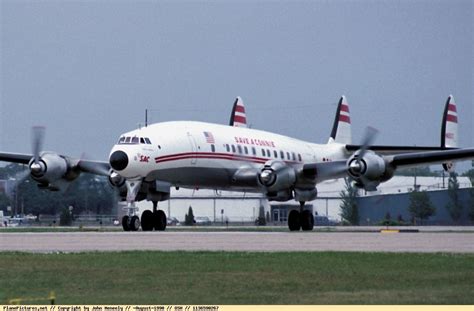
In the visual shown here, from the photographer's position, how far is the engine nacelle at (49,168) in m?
49.5

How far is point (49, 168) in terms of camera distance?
1951 inches

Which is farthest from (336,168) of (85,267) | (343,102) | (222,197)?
(222,197)

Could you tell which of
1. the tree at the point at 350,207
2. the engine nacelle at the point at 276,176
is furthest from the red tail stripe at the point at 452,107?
the engine nacelle at the point at 276,176

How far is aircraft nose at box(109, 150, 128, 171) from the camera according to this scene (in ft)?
151

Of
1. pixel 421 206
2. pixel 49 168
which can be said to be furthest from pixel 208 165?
pixel 421 206

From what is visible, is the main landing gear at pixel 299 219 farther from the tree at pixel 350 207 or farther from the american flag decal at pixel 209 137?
the tree at pixel 350 207

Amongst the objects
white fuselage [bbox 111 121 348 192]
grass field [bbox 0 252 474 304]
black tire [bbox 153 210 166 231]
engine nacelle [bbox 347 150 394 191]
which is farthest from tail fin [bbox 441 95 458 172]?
grass field [bbox 0 252 474 304]

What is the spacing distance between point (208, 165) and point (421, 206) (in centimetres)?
2841

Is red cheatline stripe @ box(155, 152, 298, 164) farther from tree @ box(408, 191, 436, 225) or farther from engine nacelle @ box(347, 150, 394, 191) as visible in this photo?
tree @ box(408, 191, 436, 225)

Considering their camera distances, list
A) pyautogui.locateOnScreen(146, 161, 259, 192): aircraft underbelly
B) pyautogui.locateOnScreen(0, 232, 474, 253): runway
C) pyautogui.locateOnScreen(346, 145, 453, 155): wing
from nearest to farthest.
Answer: pyautogui.locateOnScreen(0, 232, 474, 253): runway → pyautogui.locateOnScreen(146, 161, 259, 192): aircraft underbelly → pyautogui.locateOnScreen(346, 145, 453, 155): wing

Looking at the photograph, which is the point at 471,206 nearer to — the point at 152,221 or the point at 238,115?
the point at 238,115

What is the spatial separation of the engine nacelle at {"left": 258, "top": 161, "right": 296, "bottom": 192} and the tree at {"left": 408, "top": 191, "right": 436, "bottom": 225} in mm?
24926

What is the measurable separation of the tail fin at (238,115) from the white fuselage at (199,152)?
12.0 ft

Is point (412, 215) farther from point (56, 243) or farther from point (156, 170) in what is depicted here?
point (56, 243)
